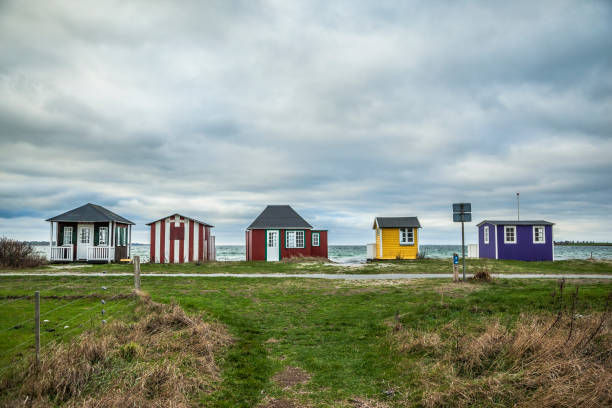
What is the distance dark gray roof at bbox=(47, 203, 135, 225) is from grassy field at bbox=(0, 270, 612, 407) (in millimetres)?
19712

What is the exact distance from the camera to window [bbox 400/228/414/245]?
35094 millimetres

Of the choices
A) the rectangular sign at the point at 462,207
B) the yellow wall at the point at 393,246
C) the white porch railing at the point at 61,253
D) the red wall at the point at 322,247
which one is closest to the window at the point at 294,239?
the red wall at the point at 322,247

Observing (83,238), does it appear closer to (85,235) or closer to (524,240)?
(85,235)

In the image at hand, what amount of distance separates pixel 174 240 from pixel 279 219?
30.0 ft

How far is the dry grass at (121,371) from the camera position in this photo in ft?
15.1

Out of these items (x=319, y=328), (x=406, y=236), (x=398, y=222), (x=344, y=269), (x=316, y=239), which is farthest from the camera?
(x=398, y=222)

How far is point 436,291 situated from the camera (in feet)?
43.2

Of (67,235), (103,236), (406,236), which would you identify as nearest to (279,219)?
(406,236)

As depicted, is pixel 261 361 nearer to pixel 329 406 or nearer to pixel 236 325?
pixel 329 406

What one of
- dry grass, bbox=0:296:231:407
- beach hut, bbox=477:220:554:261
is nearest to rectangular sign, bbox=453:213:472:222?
dry grass, bbox=0:296:231:407

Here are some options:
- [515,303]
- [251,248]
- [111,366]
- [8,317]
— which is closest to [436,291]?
[515,303]

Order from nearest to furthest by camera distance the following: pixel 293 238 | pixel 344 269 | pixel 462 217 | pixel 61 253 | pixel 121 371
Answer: pixel 121 371 < pixel 462 217 < pixel 344 269 < pixel 61 253 < pixel 293 238

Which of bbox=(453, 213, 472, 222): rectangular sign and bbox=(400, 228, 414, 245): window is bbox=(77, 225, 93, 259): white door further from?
bbox=(453, 213, 472, 222): rectangular sign

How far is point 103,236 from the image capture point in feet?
104
